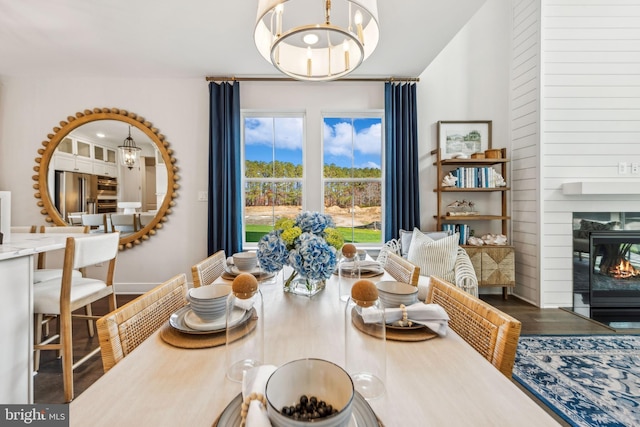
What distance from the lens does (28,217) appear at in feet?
10.6

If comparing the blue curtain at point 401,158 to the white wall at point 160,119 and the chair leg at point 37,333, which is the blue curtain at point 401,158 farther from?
the chair leg at point 37,333

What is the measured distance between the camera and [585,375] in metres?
1.77

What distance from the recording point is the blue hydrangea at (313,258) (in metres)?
1.01

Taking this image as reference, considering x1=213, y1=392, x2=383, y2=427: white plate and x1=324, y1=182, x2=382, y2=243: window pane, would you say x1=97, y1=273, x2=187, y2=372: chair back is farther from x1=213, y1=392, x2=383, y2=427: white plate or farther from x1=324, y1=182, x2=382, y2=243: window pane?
x1=324, y1=182, x2=382, y2=243: window pane

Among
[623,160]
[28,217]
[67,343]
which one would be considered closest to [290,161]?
[67,343]

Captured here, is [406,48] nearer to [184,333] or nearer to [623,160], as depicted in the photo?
[623,160]

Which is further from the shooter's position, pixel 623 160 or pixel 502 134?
pixel 502 134

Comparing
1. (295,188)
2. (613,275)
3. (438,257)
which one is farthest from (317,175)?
(613,275)

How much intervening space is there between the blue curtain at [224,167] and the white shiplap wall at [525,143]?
3246 millimetres

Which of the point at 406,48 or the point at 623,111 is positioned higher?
the point at 406,48

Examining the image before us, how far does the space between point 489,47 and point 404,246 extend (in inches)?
105

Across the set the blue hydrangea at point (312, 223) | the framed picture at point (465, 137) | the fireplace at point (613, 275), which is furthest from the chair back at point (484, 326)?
the fireplace at point (613, 275)

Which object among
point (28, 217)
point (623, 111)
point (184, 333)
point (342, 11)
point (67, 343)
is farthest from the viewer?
point (28, 217)

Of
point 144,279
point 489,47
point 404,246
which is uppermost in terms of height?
point 489,47
